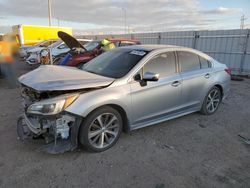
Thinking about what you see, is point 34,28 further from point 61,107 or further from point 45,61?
point 61,107

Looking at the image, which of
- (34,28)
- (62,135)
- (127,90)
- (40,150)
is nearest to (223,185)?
(127,90)

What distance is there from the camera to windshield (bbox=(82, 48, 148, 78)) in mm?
3570

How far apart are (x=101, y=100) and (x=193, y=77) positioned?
218 cm

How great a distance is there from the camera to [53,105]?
2.80m

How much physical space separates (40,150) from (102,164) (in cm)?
97

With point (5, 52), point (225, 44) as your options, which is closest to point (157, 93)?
point (5, 52)

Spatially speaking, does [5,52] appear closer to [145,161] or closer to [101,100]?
[101,100]

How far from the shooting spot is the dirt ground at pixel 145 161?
2.62m

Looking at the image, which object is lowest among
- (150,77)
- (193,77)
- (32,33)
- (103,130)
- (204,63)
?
(103,130)

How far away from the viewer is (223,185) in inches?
102

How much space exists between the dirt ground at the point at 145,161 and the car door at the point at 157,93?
0.42 m

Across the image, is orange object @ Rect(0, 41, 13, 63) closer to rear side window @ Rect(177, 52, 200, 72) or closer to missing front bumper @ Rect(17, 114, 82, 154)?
missing front bumper @ Rect(17, 114, 82, 154)

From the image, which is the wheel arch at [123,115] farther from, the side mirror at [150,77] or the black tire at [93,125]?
the side mirror at [150,77]

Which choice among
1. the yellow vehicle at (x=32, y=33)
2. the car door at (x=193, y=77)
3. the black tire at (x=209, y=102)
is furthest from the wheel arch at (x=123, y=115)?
the yellow vehicle at (x=32, y=33)
